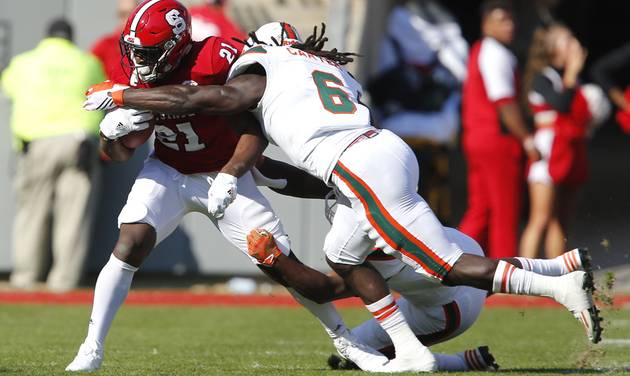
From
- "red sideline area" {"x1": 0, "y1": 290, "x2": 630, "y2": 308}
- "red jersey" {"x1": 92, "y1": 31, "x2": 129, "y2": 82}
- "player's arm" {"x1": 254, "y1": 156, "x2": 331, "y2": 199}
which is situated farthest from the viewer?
"red jersey" {"x1": 92, "y1": 31, "x2": 129, "y2": 82}

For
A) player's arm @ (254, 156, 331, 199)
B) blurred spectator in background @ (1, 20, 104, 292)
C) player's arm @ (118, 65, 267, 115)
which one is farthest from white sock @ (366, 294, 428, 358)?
blurred spectator in background @ (1, 20, 104, 292)

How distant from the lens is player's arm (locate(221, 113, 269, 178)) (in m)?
5.85

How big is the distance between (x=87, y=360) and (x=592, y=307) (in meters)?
2.27

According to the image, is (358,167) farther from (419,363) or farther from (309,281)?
(419,363)

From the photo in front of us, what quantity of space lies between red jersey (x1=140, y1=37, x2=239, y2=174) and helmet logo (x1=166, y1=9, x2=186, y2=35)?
0.19 metres

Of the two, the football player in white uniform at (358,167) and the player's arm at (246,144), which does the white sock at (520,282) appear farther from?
the player's arm at (246,144)

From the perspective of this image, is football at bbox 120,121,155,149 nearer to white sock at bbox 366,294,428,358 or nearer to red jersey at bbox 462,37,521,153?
white sock at bbox 366,294,428,358

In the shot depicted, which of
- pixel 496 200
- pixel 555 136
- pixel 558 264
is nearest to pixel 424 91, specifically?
pixel 555 136

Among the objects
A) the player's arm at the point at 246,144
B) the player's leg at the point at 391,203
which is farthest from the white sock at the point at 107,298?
the player's leg at the point at 391,203

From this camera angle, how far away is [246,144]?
5.91 meters

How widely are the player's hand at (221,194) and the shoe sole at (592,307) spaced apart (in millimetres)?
1574

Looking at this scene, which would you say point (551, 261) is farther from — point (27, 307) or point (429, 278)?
point (27, 307)

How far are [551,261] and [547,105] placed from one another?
15.3ft

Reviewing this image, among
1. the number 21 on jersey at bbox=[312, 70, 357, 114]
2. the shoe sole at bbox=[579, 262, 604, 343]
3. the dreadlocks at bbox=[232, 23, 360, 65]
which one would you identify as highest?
the dreadlocks at bbox=[232, 23, 360, 65]
